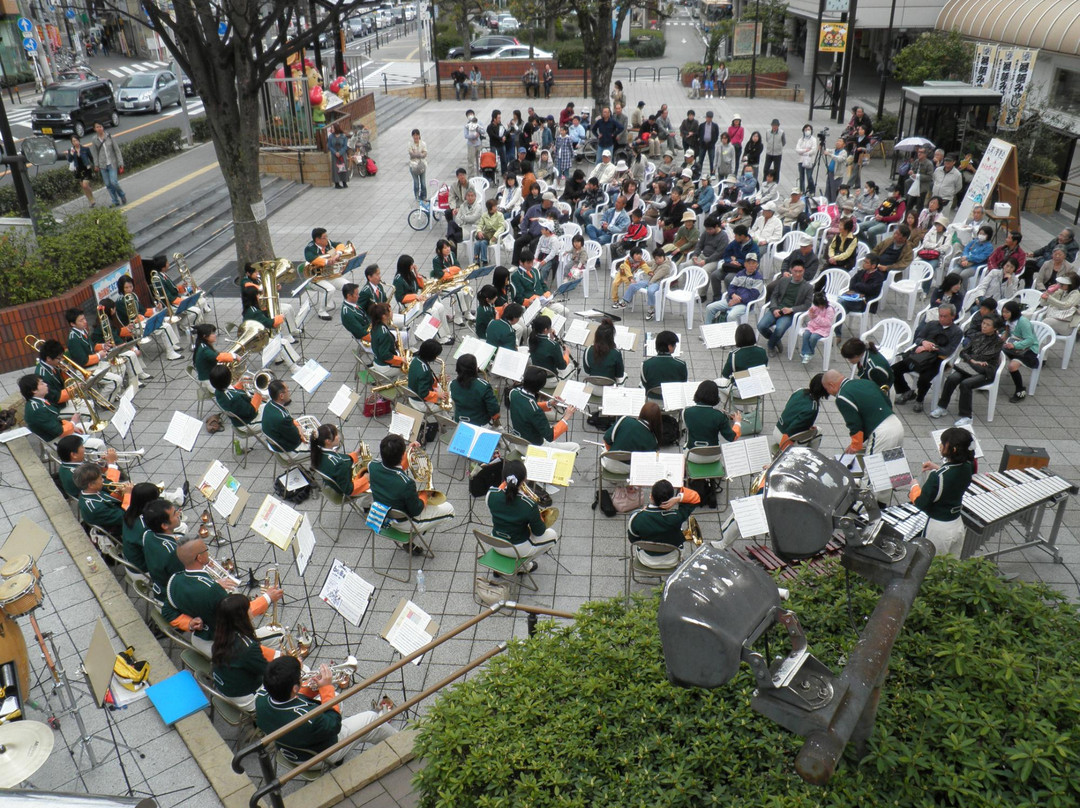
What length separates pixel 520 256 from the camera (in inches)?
511

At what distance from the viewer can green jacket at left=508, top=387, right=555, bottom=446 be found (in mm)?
9117

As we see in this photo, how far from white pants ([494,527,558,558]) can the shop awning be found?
67.6ft

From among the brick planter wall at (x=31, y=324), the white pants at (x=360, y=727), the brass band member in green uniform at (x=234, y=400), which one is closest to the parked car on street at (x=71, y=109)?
the brick planter wall at (x=31, y=324)

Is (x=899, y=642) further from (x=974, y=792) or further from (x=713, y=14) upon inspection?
(x=713, y=14)

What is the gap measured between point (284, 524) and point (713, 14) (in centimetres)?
7031

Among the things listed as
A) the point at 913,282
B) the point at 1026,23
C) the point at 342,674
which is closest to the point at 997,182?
the point at 913,282

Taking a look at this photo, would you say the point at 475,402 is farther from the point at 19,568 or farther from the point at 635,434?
the point at 19,568

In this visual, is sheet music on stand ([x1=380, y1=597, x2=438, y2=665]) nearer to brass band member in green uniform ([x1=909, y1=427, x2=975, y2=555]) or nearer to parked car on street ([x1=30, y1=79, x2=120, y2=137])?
brass band member in green uniform ([x1=909, y1=427, x2=975, y2=555])

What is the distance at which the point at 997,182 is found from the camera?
Answer: 1605cm

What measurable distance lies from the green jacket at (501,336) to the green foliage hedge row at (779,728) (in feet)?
19.3

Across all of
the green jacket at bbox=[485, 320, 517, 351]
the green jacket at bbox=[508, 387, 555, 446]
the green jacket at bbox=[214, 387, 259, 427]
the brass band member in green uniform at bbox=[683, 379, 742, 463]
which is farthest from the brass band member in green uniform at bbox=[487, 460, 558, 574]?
the green jacket at bbox=[214, 387, 259, 427]

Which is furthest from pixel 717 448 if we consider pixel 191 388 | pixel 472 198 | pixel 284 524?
pixel 472 198

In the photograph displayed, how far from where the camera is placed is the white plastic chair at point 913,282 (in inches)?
512

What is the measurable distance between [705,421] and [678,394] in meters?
0.56
